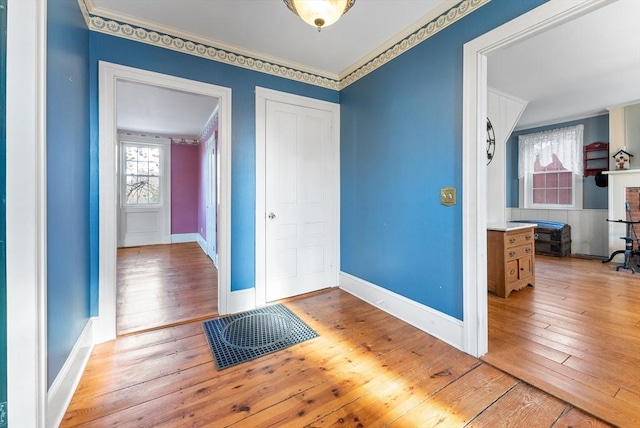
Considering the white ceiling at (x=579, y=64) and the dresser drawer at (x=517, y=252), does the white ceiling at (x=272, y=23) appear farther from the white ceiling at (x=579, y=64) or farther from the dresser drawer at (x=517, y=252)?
the dresser drawer at (x=517, y=252)

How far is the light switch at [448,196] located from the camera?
2.02 meters

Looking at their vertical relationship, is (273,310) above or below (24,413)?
below

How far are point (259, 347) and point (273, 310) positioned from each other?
67cm

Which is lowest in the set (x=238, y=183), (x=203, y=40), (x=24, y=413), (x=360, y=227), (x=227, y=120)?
(x=24, y=413)

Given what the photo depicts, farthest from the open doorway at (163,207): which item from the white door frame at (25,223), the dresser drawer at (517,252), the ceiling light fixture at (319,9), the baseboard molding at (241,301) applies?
the dresser drawer at (517,252)

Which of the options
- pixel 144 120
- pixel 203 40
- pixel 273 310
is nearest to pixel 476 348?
pixel 273 310

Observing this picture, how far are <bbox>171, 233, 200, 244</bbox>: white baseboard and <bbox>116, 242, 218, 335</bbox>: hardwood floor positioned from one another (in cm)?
120

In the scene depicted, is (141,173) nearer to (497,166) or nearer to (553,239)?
(497,166)

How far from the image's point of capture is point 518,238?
3061 mm

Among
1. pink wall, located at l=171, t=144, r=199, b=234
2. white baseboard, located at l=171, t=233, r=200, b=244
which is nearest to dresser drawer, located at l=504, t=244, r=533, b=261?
white baseboard, located at l=171, t=233, r=200, b=244

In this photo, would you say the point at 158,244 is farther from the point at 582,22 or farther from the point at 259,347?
the point at 582,22

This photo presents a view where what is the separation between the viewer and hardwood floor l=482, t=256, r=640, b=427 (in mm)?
1510

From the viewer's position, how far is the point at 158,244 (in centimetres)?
642

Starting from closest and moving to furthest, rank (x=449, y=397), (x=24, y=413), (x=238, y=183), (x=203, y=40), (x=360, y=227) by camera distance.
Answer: (x=24, y=413) → (x=449, y=397) → (x=203, y=40) → (x=238, y=183) → (x=360, y=227)
